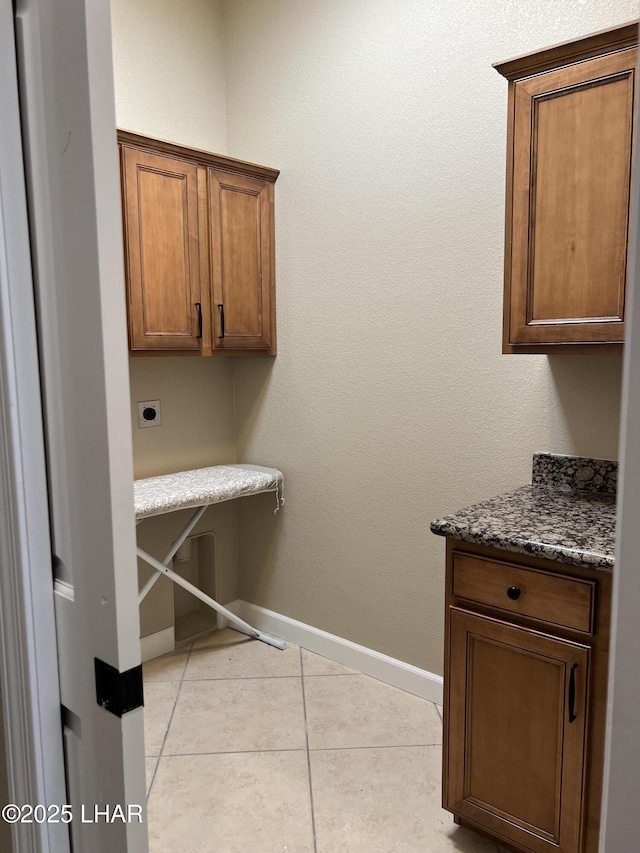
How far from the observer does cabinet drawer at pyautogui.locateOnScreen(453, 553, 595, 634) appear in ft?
5.08

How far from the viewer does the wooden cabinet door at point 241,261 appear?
2.80m

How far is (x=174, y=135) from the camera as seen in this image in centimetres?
291

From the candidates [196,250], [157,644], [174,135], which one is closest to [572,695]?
[157,644]

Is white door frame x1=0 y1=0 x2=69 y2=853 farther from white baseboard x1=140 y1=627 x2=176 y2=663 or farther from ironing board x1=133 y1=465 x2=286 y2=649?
white baseboard x1=140 y1=627 x2=176 y2=663

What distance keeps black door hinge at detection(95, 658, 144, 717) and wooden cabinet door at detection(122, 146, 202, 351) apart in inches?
72.5

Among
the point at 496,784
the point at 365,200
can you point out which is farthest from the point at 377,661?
the point at 365,200

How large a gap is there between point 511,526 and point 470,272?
3.45 feet

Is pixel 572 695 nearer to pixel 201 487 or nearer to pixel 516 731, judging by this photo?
pixel 516 731

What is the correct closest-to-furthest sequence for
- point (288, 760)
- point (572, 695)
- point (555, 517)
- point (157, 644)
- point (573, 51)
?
point (572, 695), point (573, 51), point (555, 517), point (288, 760), point (157, 644)

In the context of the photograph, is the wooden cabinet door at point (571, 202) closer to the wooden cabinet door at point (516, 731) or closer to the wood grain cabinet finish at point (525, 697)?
the wood grain cabinet finish at point (525, 697)

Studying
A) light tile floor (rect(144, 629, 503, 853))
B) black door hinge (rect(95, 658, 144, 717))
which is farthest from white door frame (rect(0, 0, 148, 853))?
light tile floor (rect(144, 629, 503, 853))

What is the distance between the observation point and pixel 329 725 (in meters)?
2.48

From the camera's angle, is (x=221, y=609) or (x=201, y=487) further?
(x=221, y=609)

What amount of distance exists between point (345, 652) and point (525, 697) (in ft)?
4.49
